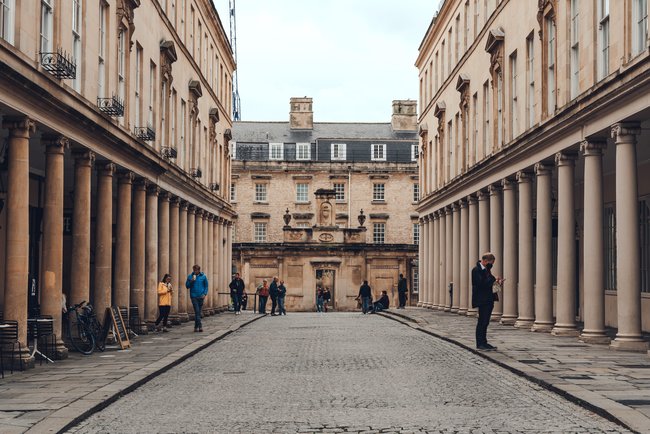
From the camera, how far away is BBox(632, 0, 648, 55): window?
61.6 ft

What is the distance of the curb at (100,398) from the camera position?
10035mm

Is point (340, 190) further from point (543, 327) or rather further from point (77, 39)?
point (77, 39)

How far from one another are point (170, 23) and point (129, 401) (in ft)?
74.3

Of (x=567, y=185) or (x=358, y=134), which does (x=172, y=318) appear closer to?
(x=567, y=185)

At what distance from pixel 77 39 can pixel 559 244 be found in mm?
12533

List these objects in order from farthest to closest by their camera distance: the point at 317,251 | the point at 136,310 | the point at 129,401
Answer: the point at 317,251
the point at 136,310
the point at 129,401

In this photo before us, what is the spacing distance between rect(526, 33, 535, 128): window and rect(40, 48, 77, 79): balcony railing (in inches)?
573

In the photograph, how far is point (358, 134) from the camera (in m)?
91.5

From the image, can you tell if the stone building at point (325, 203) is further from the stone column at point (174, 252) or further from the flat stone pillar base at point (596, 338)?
the flat stone pillar base at point (596, 338)

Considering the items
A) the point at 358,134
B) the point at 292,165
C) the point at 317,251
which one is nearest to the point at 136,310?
the point at 317,251

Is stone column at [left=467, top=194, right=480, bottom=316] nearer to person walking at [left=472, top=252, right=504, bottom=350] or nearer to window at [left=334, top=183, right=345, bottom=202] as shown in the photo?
person walking at [left=472, top=252, right=504, bottom=350]

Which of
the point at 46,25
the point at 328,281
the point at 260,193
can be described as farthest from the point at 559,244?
the point at 260,193

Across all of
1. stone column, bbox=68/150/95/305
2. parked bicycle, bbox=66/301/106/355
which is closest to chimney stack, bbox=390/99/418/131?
stone column, bbox=68/150/95/305

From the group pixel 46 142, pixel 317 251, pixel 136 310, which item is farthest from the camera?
pixel 317 251
